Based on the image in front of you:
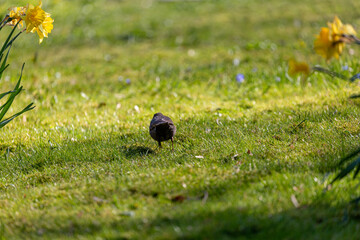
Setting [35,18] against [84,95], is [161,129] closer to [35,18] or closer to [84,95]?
[35,18]

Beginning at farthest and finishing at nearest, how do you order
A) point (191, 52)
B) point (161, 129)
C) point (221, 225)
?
point (191, 52) → point (161, 129) → point (221, 225)

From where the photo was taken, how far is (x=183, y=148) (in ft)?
12.3

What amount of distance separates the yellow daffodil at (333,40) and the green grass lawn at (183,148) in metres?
0.13

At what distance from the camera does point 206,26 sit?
1040 centimetres

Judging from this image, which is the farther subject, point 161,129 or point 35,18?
point 161,129

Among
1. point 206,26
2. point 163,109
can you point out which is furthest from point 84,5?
point 163,109

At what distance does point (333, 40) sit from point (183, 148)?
1.73m

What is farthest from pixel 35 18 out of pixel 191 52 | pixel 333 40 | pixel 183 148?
pixel 191 52

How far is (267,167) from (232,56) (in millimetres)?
5059

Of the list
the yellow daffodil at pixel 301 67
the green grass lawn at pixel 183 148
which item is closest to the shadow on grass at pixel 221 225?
the green grass lawn at pixel 183 148

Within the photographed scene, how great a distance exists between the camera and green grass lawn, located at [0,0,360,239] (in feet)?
8.24

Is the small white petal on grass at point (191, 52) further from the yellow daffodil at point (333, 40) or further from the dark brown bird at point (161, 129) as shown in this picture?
the yellow daffodil at point (333, 40)

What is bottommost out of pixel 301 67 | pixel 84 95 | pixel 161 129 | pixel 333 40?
pixel 84 95

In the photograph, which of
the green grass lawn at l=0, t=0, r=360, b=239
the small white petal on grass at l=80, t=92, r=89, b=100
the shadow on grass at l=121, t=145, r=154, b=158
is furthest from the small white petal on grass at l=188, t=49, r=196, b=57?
the shadow on grass at l=121, t=145, r=154, b=158
